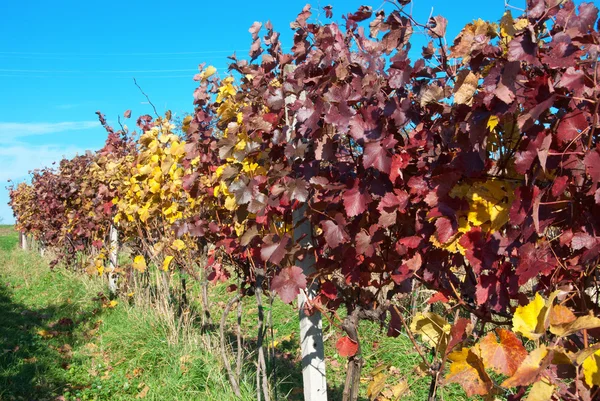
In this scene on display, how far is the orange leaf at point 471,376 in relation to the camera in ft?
4.53

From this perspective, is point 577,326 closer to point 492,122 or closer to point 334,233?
point 492,122

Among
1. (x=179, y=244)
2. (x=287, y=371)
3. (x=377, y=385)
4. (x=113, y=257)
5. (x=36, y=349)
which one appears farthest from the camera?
(x=113, y=257)

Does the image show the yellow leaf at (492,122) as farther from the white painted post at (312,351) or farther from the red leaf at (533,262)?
the white painted post at (312,351)

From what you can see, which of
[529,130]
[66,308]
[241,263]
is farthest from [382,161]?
[66,308]

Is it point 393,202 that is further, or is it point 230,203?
point 230,203

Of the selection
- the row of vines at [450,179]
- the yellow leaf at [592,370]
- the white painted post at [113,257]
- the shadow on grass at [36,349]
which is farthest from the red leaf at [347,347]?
the white painted post at [113,257]

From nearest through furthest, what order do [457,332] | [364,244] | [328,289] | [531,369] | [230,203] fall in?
Answer: [531,369] < [457,332] < [364,244] < [328,289] < [230,203]

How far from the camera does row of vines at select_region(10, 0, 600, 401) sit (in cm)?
130

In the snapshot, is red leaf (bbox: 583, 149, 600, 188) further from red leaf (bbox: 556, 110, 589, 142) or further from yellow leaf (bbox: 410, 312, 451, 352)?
yellow leaf (bbox: 410, 312, 451, 352)

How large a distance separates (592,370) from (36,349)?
566 centimetres

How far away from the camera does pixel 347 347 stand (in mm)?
2203

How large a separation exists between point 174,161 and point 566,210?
3261 mm

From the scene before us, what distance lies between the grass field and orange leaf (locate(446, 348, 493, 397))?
5.63 feet

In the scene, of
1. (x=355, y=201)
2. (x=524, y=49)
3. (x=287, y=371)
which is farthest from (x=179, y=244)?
(x=524, y=49)
